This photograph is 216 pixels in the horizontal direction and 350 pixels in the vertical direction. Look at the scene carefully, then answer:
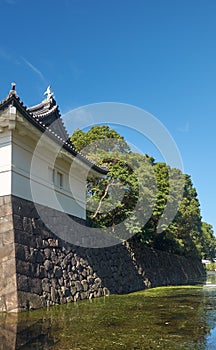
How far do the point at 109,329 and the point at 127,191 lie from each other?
9.78 meters

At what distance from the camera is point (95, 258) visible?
1149cm

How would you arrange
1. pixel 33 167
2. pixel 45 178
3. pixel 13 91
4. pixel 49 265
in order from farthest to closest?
pixel 45 178 → pixel 33 167 → pixel 49 265 → pixel 13 91

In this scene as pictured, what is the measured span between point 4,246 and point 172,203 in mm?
13627

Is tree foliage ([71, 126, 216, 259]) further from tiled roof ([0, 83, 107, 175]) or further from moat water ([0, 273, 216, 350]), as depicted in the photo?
moat water ([0, 273, 216, 350])

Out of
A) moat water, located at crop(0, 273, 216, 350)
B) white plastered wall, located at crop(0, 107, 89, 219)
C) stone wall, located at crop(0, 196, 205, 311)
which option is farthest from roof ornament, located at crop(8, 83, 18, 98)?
moat water, located at crop(0, 273, 216, 350)

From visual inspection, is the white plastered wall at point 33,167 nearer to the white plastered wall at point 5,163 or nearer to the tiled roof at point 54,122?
the white plastered wall at point 5,163

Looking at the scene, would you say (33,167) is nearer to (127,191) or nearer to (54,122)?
(54,122)

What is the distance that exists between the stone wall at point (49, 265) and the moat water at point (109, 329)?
611 mm

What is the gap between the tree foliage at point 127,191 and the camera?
1453 centimetres

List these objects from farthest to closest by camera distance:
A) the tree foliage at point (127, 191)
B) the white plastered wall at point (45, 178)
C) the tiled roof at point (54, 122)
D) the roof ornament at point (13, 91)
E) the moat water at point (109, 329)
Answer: the tree foliage at point (127, 191) → the tiled roof at point (54, 122) → the white plastered wall at point (45, 178) → the roof ornament at point (13, 91) → the moat water at point (109, 329)

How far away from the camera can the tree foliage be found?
14.5m

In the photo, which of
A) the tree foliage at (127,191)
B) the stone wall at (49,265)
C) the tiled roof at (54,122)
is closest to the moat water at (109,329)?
the stone wall at (49,265)

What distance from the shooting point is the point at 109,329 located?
16.9 feet

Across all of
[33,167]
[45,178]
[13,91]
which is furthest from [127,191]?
[13,91]
